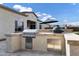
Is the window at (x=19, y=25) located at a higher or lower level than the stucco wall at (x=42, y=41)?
higher

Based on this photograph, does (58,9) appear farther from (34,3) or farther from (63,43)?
(63,43)

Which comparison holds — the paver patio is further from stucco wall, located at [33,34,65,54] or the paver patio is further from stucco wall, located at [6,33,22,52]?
stucco wall, located at [33,34,65,54]

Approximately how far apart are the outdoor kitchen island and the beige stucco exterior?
0.21 m

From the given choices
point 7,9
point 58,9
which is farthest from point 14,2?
point 58,9

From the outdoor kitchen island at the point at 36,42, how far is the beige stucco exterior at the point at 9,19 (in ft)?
0.69

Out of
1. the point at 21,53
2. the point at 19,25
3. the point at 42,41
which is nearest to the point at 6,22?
the point at 19,25

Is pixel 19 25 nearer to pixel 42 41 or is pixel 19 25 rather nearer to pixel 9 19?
pixel 9 19

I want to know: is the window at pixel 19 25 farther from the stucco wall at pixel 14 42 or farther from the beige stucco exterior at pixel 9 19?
the stucco wall at pixel 14 42

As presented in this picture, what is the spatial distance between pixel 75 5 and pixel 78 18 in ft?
0.90

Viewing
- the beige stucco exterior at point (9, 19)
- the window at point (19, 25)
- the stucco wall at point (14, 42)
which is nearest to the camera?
the beige stucco exterior at point (9, 19)

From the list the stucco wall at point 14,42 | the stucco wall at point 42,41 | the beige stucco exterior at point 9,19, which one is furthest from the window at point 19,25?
the stucco wall at point 42,41

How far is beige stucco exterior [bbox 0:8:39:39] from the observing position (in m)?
3.41

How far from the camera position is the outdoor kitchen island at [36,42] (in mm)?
3529

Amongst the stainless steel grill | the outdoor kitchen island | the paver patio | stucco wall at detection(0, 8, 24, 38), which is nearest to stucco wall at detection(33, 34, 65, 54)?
the outdoor kitchen island
